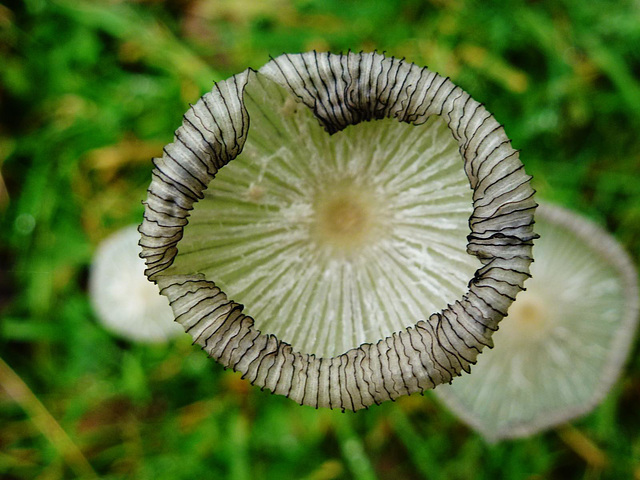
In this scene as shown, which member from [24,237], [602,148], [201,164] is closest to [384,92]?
[201,164]

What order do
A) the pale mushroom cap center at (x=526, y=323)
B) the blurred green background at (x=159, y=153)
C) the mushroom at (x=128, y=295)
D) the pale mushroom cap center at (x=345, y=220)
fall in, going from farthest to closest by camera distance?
the blurred green background at (x=159, y=153) → the mushroom at (x=128, y=295) → the pale mushroom cap center at (x=526, y=323) → the pale mushroom cap center at (x=345, y=220)

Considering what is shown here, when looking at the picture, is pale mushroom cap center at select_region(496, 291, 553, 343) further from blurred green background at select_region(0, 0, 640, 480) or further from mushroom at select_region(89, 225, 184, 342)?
mushroom at select_region(89, 225, 184, 342)

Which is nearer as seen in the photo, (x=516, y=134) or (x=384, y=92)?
(x=384, y=92)

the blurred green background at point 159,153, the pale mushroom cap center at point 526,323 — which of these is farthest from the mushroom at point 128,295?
the pale mushroom cap center at point 526,323

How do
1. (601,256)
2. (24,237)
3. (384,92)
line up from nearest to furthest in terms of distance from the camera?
(384,92)
(601,256)
(24,237)

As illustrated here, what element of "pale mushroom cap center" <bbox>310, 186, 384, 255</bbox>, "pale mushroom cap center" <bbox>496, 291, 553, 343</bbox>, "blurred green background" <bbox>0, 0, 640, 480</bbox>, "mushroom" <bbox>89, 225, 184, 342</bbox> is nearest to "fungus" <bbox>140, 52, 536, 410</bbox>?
"pale mushroom cap center" <bbox>310, 186, 384, 255</bbox>

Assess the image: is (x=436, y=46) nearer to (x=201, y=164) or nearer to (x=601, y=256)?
(x=601, y=256)

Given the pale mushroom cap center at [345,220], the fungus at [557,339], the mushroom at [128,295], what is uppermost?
the mushroom at [128,295]

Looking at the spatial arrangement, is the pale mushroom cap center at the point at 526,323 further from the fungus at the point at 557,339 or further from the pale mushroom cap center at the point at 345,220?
the pale mushroom cap center at the point at 345,220
